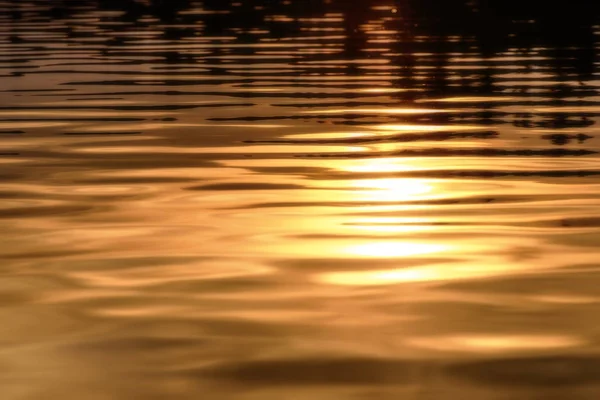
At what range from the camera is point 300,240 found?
5.68 metres

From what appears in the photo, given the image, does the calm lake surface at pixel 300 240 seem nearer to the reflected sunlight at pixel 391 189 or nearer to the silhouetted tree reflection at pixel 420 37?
the reflected sunlight at pixel 391 189

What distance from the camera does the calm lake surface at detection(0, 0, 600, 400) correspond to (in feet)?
13.0

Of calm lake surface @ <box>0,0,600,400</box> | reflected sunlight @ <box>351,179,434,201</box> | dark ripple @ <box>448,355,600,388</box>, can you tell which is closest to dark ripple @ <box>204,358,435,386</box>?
calm lake surface @ <box>0,0,600,400</box>

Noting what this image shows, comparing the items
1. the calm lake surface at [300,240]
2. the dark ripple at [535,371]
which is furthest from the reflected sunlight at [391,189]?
the dark ripple at [535,371]

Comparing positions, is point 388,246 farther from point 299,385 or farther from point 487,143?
point 487,143

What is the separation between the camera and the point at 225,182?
727 centimetres

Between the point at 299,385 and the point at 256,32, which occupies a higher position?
the point at 299,385

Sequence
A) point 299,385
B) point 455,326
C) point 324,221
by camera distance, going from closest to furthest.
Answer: point 299,385, point 455,326, point 324,221

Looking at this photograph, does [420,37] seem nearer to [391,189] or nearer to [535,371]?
[391,189]

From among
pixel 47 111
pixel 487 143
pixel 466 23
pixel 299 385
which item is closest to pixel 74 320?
pixel 299 385

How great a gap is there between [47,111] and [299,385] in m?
7.66

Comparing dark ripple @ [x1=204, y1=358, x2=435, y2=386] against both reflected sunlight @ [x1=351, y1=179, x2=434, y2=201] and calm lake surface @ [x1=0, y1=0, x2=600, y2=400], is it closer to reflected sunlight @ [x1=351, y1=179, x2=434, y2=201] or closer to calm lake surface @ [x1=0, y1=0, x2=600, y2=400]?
calm lake surface @ [x1=0, y1=0, x2=600, y2=400]

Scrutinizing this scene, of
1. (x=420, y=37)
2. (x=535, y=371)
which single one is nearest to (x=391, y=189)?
(x=535, y=371)

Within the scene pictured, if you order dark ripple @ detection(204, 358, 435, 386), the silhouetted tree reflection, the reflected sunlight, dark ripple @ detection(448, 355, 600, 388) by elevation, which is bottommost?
the silhouetted tree reflection
